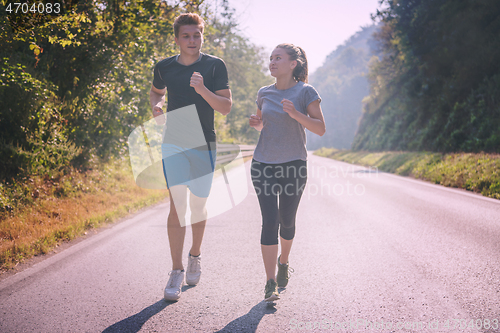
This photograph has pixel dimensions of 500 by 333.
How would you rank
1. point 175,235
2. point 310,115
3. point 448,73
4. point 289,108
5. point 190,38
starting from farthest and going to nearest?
point 448,73
point 175,235
point 190,38
point 310,115
point 289,108

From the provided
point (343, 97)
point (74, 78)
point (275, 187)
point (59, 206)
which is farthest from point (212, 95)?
point (343, 97)

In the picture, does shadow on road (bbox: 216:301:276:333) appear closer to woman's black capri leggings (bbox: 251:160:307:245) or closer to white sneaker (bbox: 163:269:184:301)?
woman's black capri leggings (bbox: 251:160:307:245)

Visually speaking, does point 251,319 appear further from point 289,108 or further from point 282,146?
point 289,108

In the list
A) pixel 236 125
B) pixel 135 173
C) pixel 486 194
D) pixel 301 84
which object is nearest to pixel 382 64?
pixel 236 125

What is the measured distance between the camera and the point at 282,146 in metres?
3.13

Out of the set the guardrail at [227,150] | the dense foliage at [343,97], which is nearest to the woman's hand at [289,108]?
the guardrail at [227,150]

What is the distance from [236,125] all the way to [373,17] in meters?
14.9

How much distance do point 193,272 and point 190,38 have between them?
2196 millimetres

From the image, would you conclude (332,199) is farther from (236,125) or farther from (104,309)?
(236,125)

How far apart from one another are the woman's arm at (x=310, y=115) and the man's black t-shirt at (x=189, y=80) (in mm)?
711

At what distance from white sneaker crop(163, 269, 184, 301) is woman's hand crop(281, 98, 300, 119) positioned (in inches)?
67.5

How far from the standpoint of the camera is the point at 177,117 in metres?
3.33

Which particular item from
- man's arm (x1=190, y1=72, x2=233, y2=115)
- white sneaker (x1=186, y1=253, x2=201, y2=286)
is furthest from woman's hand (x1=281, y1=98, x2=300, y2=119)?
white sneaker (x1=186, y1=253, x2=201, y2=286)

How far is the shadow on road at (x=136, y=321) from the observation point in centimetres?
256
